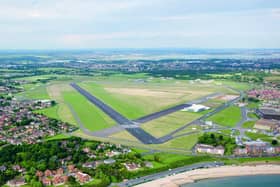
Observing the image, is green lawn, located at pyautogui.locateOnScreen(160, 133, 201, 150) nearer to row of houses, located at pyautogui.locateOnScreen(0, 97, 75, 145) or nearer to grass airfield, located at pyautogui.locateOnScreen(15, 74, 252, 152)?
grass airfield, located at pyautogui.locateOnScreen(15, 74, 252, 152)

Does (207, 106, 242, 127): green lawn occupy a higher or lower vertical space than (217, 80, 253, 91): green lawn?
lower

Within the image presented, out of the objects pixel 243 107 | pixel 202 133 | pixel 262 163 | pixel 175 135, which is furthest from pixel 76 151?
pixel 243 107

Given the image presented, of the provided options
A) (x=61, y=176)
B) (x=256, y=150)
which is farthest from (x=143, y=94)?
(x=61, y=176)

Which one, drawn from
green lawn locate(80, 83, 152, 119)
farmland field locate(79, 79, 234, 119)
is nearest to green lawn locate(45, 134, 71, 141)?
farmland field locate(79, 79, 234, 119)

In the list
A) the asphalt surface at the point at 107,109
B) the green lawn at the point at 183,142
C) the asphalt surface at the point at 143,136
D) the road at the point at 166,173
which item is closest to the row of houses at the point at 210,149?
the green lawn at the point at 183,142

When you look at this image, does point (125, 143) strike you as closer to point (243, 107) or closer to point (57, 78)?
point (243, 107)

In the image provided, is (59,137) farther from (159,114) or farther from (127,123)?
(159,114)
